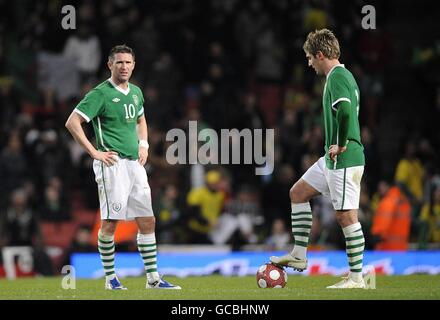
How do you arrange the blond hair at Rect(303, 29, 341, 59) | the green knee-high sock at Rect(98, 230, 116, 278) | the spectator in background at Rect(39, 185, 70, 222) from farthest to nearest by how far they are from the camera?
the spectator in background at Rect(39, 185, 70, 222), the green knee-high sock at Rect(98, 230, 116, 278), the blond hair at Rect(303, 29, 341, 59)

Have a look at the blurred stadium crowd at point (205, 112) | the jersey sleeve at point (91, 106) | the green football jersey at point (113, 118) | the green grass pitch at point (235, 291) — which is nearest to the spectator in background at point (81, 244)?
the blurred stadium crowd at point (205, 112)

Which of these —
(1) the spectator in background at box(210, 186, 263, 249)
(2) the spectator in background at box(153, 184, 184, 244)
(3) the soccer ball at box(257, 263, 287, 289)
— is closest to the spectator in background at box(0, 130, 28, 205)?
(2) the spectator in background at box(153, 184, 184, 244)

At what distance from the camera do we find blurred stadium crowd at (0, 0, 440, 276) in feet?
65.6

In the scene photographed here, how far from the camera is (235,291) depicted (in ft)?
38.9

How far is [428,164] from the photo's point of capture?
21484 mm

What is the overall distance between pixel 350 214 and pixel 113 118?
2672mm

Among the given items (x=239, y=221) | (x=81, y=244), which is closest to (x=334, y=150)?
(x=81, y=244)

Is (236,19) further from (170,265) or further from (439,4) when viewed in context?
(170,265)

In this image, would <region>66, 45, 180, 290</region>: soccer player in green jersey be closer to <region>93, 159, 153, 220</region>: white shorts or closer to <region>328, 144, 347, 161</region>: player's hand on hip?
<region>93, 159, 153, 220</region>: white shorts

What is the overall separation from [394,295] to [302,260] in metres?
1.33

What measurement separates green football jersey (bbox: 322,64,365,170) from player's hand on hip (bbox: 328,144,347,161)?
0.15 ft

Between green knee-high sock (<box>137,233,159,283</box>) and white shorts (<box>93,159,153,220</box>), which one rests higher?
white shorts (<box>93,159,153,220</box>)

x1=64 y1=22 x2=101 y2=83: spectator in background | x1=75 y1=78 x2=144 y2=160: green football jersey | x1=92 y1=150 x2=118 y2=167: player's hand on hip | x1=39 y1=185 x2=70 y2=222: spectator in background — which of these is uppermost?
x1=64 y1=22 x2=101 y2=83: spectator in background
